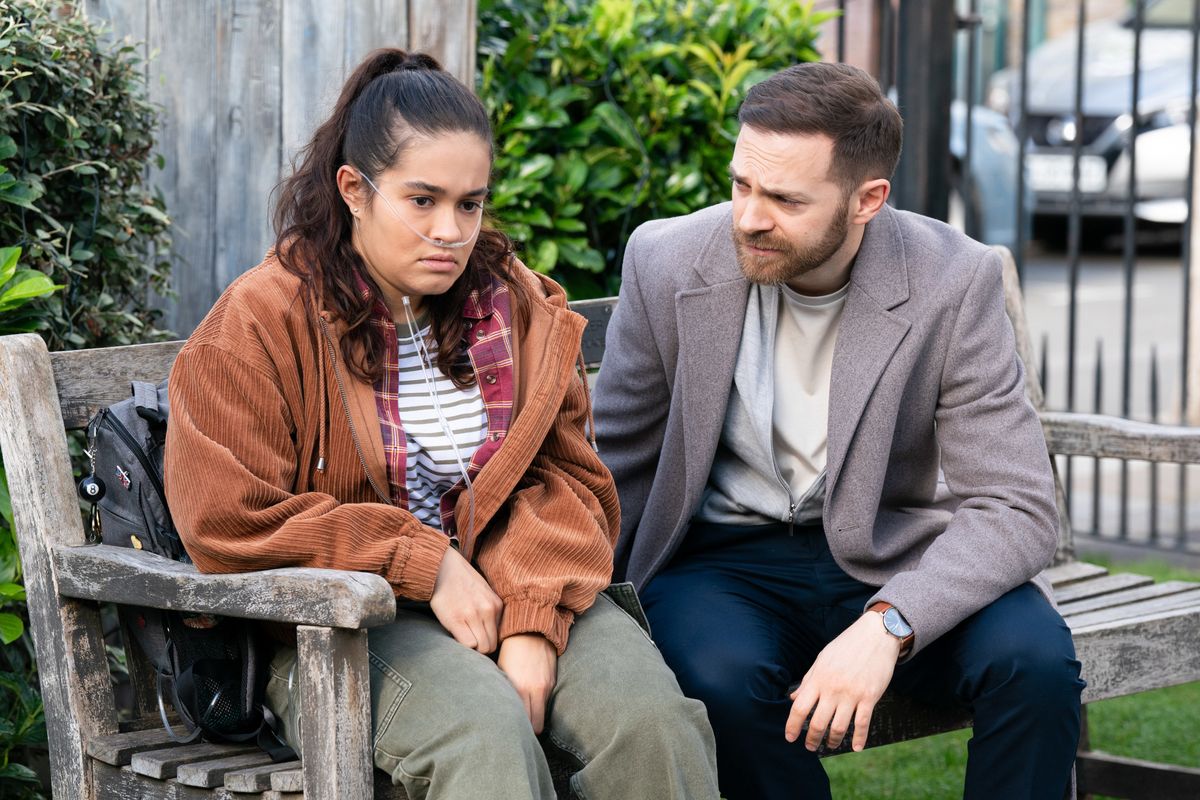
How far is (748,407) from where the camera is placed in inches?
114

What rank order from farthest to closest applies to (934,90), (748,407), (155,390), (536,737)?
(934,90)
(748,407)
(155,390)
(536,737)

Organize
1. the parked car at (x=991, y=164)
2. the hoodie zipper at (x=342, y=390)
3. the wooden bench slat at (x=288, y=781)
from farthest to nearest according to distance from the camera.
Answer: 1. the parked car at (x=991, y=164)
2. the hoodie zipper at (x=342, y=390)
3. the wooden bench slat at (x=288, y=781)

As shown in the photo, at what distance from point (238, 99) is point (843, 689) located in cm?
207

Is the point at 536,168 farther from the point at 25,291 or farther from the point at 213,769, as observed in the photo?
the point at 213,769

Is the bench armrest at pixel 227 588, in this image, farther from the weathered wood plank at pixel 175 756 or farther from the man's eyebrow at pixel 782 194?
the man's eyebrow at pixel 782 194

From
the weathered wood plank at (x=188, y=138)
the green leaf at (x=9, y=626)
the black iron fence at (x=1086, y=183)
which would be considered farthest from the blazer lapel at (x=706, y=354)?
the black iron fence at (x=1086, y=183)

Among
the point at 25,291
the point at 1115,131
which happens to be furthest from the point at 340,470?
the point at 1115,131

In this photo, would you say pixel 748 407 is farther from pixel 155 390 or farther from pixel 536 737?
pixel 155 390

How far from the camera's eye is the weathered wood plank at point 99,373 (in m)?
2.69

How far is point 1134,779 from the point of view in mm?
3555

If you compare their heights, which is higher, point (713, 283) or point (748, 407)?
point (713, 283)

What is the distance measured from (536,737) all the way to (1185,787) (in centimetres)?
180

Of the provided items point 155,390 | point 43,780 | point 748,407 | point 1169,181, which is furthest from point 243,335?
point 1169,181

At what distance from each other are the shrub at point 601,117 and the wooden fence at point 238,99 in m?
0.42
